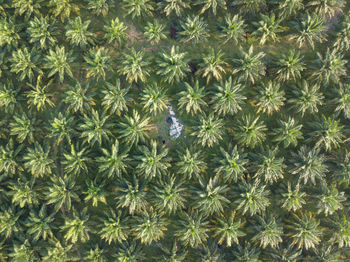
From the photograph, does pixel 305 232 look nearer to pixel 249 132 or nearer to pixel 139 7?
pixel 249 132

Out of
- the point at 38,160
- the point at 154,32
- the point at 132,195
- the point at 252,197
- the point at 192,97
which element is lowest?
the point at 252,197

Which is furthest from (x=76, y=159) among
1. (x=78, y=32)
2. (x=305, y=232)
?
(x=305, y=232)

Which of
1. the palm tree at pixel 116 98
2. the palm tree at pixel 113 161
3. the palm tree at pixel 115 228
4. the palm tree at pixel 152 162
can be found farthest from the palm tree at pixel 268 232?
the palm tree at pixel 116 98

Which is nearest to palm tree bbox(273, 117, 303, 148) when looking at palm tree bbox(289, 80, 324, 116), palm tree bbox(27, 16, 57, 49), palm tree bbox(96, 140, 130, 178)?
palm tree bbox(289, 80, 324, 116)

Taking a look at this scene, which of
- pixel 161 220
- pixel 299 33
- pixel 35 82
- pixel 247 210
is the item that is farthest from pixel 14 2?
pixel 247 210

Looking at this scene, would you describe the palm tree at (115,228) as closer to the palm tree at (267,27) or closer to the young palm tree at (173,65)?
the young palm tree at (173,65)

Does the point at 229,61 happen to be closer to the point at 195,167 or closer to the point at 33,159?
the point at 195,167

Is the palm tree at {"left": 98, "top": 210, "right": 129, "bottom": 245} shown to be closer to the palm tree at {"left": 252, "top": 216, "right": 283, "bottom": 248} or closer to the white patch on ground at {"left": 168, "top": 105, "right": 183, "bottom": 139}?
the white patch on ground at {"left": 168, "top": 105, "right": 183, "bottom": 139}
